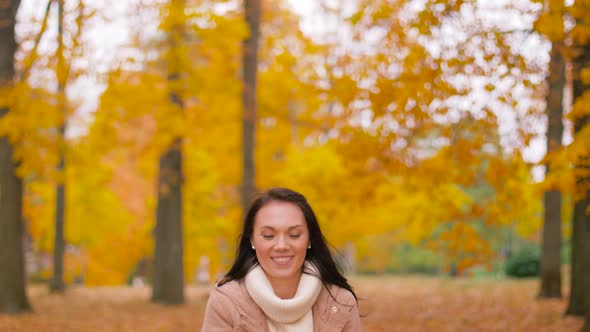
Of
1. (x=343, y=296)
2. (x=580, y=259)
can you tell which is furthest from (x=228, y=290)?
(x=580, y=259)

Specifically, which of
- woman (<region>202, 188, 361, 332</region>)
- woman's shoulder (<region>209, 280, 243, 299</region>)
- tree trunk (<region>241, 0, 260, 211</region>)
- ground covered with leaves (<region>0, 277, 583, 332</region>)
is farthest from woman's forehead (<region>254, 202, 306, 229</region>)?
tree trunk (<region>241, 0, 260, 211</region>)

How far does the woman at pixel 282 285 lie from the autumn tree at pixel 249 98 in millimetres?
11970

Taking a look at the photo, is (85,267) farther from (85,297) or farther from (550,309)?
(550,309)

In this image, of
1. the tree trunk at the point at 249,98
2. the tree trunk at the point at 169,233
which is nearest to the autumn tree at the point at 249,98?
the tree trunk at the point at 249,98

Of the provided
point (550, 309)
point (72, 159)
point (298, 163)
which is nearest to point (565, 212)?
point (298, 163)

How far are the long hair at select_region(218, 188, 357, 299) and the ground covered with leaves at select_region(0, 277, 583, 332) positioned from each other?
25.9ft

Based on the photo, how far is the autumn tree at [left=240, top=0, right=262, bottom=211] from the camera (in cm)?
1515

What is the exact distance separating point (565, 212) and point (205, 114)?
51.3 ft

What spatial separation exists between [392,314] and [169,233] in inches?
230

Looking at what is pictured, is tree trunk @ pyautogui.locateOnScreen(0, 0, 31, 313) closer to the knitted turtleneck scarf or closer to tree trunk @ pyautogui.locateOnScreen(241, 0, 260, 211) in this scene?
tree trunk @ pyautogui.locateOnScreen(241, 0, 260, 211)

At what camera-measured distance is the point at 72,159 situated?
1285 cm

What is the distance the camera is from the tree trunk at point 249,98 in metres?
15.1

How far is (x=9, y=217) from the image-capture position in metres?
13.2

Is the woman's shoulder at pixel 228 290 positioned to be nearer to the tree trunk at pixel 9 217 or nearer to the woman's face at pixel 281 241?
the woman's face at pixel 281 241
